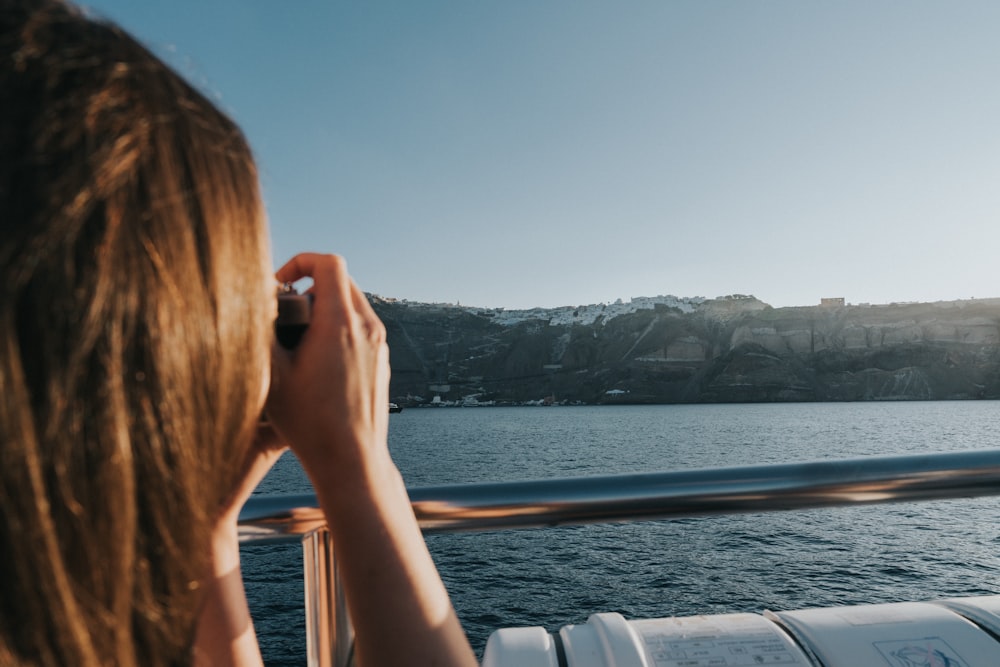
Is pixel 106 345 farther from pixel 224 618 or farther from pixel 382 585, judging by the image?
pixel 224 618

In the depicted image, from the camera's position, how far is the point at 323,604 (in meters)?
1.02

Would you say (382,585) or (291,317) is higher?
(291,317)

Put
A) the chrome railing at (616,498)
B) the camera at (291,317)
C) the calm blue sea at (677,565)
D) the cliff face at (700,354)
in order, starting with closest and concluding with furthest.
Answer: the camera at (291,317)
the chrome railing at (616,498)
the calm blue sea at (677,565)
the cliff face at (700,354)

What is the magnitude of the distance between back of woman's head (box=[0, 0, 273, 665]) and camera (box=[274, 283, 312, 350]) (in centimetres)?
13

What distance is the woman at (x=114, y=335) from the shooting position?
0.30m

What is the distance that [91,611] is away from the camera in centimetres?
32

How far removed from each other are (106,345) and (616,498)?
817mm

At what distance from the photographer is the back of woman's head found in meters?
0.30

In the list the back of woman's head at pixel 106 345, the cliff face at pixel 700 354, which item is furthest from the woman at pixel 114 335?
the cliff face at pixel 700 354

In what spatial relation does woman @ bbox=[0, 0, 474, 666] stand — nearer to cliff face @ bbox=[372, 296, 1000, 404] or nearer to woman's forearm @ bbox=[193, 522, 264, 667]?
woman's forearm @ bbox=[193, 522, 264, 667]

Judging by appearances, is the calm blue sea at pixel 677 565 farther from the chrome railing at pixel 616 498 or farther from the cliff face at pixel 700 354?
the cliff face at pixel 700 354

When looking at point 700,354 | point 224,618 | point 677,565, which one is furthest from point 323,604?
point 700,354

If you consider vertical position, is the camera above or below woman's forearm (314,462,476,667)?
above

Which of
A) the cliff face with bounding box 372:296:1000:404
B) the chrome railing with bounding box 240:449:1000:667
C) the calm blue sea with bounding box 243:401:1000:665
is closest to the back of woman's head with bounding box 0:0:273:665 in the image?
the chrome railing with bounding box 240:449:1000:667
